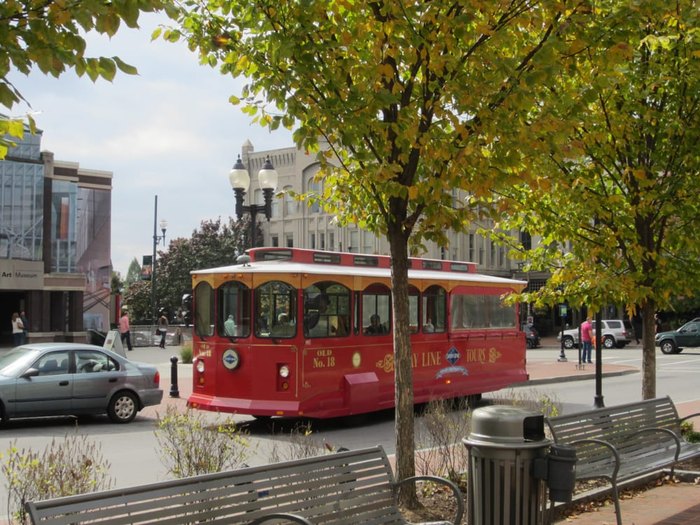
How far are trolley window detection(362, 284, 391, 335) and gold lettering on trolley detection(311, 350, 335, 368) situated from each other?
1.00m

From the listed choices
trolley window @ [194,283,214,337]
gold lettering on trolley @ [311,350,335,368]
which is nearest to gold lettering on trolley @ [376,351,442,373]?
gold lettering on trolley @ [311,350,335,368]

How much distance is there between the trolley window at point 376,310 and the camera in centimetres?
1512

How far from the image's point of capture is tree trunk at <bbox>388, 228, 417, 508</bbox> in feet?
24.9

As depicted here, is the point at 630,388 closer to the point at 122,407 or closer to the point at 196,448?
the point at 122,407

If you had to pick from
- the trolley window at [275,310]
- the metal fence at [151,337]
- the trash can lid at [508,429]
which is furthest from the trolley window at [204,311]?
the metal fence at [151,337]

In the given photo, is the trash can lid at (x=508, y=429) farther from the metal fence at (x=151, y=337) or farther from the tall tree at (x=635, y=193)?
the metal fence at (x=151, y=337)

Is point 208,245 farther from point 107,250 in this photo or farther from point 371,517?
point 371,517

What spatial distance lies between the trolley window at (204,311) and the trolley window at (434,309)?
4.22 m

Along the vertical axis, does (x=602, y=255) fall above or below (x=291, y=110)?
below

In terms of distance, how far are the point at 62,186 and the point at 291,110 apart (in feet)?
145

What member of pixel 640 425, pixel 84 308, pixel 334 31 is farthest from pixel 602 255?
pixel 84 308

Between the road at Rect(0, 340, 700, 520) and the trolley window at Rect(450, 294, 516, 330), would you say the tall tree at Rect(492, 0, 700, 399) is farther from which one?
the trolley window at Rect(450, 294, 516, 330)

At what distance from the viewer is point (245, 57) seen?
7551 mm

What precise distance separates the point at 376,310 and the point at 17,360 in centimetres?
619
